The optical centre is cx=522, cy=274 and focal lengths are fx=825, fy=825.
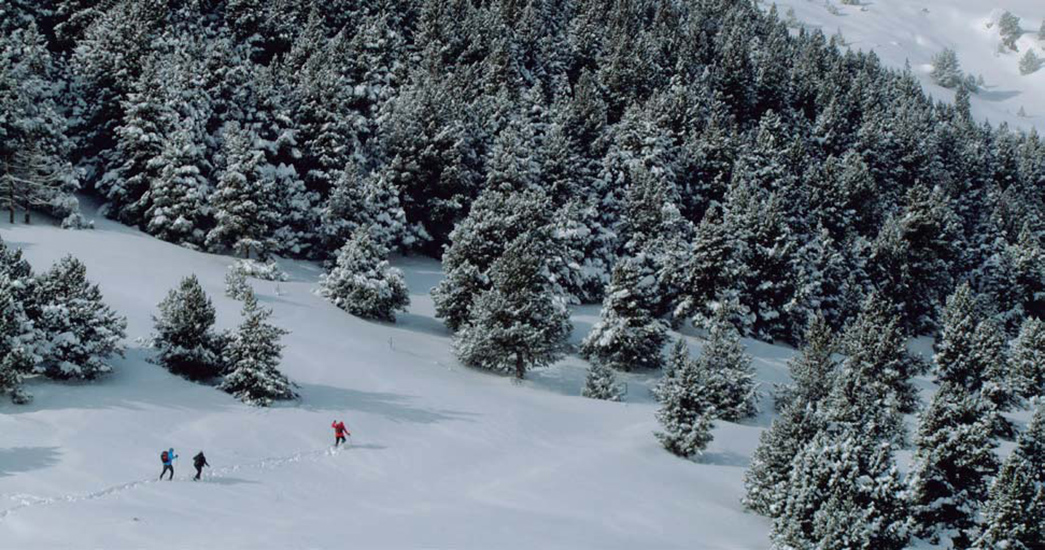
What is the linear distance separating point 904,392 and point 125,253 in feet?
158

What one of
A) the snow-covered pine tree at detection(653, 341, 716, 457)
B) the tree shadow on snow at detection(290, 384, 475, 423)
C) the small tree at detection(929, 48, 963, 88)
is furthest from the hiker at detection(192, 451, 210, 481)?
the small tree at detection(929, 48, 963, 88)

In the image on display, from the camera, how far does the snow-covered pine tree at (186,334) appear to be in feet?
115

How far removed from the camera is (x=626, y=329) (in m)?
47.9

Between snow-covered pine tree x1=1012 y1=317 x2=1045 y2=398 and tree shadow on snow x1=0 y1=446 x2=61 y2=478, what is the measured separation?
56.6 meters

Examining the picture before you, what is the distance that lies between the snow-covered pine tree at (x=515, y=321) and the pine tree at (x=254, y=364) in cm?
1209

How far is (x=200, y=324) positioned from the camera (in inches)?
1390

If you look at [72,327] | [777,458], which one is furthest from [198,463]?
[777,458]

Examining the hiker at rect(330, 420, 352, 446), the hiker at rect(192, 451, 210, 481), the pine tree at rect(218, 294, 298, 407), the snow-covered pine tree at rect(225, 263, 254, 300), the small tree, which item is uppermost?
the small tree

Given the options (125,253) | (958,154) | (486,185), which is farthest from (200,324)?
(958,154)

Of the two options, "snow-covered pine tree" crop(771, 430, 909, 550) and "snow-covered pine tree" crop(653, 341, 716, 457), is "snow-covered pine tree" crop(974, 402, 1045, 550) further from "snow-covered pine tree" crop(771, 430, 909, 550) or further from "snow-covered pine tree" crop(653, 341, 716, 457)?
"snow-covered pine tree" crop(653, 341, 716, 457)

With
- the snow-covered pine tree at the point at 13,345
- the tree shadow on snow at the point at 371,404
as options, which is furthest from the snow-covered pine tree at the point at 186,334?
the snow-covered pine tree at the point at 13,345

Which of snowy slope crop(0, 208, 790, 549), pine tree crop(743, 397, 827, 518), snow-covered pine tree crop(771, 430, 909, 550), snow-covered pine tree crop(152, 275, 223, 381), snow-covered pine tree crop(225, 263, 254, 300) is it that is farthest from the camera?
snow-covered pine tree crop(225, 263, 254, 300)

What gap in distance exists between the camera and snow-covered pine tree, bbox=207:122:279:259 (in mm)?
52397

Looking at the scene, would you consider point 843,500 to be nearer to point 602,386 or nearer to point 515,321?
point 602,386
